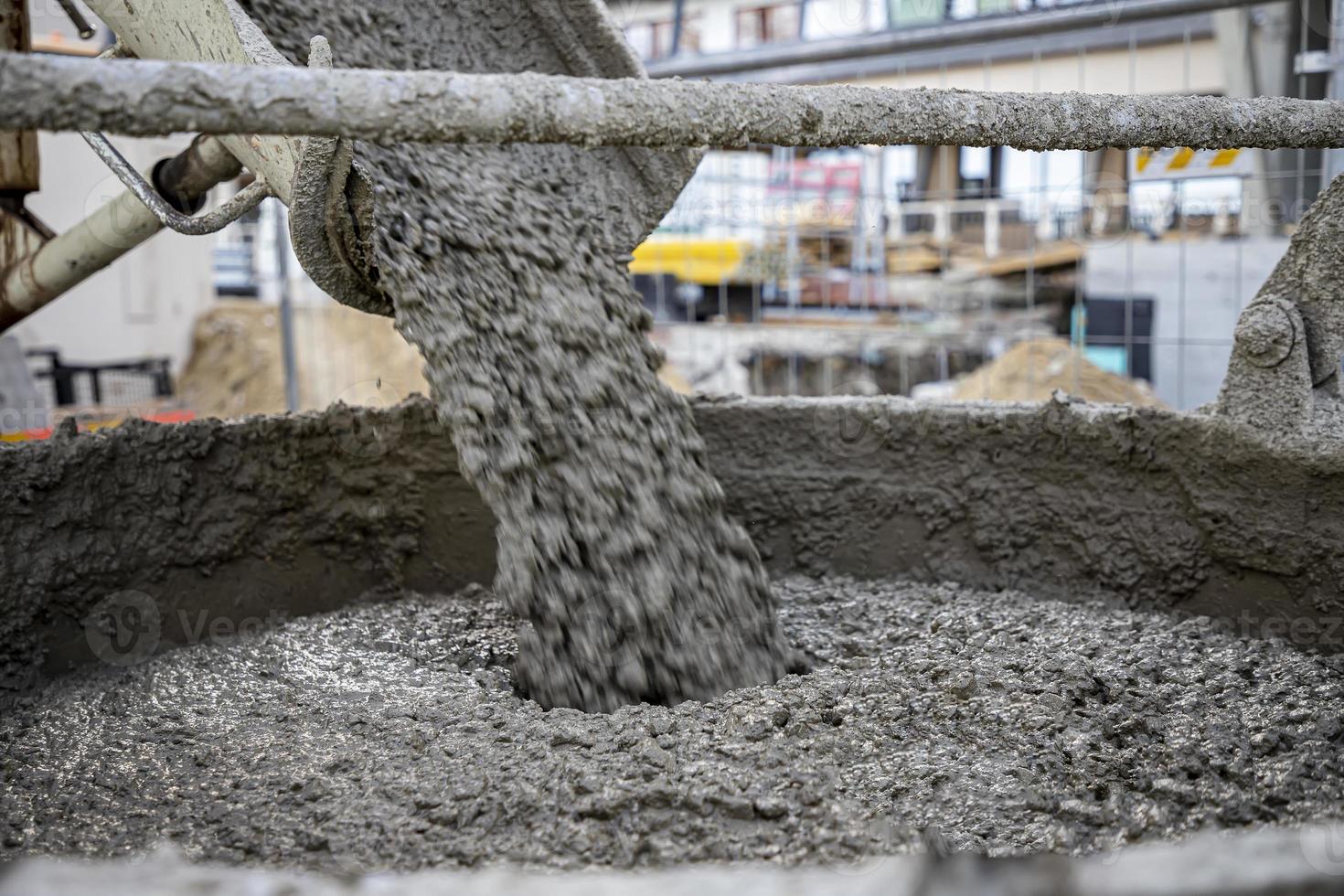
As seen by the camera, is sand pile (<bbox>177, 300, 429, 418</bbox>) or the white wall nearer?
the white wall

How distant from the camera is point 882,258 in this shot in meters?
8.45

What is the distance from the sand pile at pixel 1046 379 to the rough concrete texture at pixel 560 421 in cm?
259

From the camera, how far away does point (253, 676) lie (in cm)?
271

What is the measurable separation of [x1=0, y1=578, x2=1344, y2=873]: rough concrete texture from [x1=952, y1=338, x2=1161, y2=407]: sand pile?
7.29ft

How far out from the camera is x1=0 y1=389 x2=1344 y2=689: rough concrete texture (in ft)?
8.65

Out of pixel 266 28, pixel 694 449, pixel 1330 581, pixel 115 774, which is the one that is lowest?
pixel 115 774

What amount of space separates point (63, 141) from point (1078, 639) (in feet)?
22.3

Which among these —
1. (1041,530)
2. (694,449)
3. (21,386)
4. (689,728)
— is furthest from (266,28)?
(21,386)

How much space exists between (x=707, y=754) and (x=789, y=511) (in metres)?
1.35

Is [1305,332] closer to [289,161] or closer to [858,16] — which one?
[289,161]

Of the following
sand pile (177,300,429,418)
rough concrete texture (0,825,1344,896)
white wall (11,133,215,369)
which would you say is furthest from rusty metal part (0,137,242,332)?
sand pile (177,300,429,418)

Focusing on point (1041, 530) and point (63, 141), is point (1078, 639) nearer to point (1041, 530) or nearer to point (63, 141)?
point (1041, 530)

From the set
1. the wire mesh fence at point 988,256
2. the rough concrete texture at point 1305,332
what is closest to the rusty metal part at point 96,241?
the wire mesh fence at point 988,256

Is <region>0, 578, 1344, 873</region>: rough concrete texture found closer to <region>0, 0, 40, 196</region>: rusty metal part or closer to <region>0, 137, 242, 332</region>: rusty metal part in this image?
<region>0, 137, 242, 332</region>: rusty metal part
